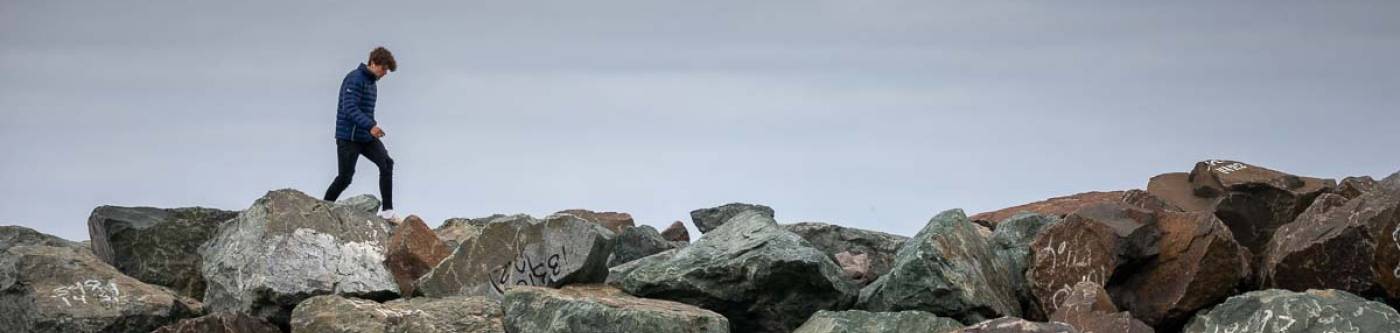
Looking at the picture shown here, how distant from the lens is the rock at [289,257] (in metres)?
15.6

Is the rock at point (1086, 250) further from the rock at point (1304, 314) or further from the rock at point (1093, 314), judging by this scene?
the rock at point (1304, 314)

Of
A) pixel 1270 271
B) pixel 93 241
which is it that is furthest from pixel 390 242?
pixel 1270 271

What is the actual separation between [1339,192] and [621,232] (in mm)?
7224

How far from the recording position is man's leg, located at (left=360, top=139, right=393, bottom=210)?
772 inches

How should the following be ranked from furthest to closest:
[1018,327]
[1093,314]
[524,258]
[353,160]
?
1. [353,160]
2. [524,258]
3. [1093,314]
4. [1018,327]

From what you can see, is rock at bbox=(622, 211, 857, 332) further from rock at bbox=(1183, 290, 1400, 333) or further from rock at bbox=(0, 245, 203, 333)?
rock at bbox=(0, 245, 203, 333)

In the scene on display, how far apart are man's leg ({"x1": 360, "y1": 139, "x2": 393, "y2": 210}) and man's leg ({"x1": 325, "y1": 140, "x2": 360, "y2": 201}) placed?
147 mm

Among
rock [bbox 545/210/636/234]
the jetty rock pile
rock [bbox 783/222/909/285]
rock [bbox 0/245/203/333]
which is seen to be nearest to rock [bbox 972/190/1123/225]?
rock [bbox 783/222/909/285]

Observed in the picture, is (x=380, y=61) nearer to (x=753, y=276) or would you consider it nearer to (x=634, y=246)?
(x=634, y=246)

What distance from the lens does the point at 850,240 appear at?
1845 cm

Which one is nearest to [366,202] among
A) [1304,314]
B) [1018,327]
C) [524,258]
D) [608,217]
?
[608,217]

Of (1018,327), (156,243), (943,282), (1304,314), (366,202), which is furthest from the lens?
(366,202)

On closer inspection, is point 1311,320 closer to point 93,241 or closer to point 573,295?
point 573,295

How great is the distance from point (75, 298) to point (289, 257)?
6.55 feet
